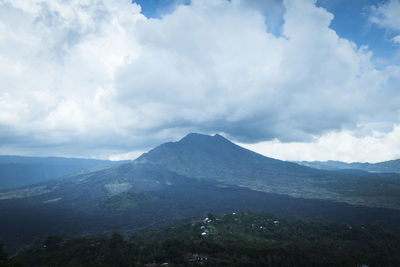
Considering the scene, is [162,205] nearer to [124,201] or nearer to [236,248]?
[124,201]

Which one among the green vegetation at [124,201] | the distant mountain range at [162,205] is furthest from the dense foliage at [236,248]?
the green vegetation at [124,201]

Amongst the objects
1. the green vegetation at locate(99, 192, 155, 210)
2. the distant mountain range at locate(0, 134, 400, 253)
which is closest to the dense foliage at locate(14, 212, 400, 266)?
the distant mountain range at locate(0, 134, 400, 253)

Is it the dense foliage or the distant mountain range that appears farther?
the distant mountain range

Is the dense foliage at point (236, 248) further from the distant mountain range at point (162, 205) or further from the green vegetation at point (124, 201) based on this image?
the green vegetation at point (124, 201)

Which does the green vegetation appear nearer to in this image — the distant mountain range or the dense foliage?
the distant mountain range

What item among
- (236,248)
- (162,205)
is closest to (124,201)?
(162,205)

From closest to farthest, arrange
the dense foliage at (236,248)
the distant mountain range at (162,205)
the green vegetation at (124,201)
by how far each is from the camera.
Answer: the dense foliage at (236,248), the distant mountain range at (162,205), the green vegetation at (124,201)

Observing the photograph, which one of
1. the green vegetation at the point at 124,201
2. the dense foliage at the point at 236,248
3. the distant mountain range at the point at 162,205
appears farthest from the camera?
the green vegetation at the point at 124,201
